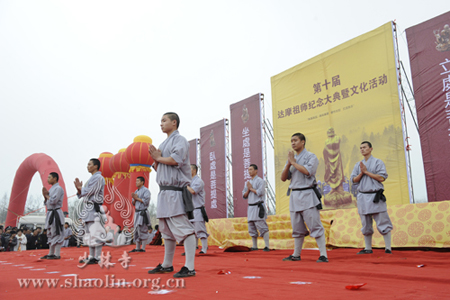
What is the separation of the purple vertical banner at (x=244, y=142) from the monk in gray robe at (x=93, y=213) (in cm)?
520

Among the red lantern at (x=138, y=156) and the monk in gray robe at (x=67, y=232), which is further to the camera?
the red lantern at (x=138, y=156)

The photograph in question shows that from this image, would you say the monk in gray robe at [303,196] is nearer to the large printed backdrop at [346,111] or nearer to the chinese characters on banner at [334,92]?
the large printed backdrop at [346,111]

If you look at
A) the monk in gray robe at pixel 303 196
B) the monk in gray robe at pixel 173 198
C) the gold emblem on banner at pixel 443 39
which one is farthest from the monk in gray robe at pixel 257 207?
the gold emblem on banner at pixel 443 39

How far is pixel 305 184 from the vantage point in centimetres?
391

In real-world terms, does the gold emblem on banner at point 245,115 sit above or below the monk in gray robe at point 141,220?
above

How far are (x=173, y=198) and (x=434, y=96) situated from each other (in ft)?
17.9

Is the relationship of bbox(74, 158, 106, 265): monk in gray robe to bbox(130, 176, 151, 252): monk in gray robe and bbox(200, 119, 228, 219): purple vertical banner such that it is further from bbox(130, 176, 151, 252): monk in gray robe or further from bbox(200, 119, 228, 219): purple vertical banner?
bbox(200, 119, 228, 219): purple vertical banner

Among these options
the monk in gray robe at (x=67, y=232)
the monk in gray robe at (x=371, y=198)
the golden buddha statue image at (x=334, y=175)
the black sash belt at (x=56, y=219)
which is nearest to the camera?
the monk in gray robe at (x=371, y=198)

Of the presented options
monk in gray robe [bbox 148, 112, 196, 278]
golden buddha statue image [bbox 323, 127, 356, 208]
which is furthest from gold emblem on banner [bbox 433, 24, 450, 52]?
monk in gray robe [bbox 148, 112, 196, 278]

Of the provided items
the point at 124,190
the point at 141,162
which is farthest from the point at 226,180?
the point at 124,190

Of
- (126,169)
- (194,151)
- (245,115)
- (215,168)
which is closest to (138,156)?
A: (126,169)

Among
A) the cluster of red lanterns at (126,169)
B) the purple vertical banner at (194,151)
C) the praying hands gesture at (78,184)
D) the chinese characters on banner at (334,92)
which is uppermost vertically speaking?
the chinese characters on banner at (334,92)

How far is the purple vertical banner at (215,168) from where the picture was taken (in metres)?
10.5

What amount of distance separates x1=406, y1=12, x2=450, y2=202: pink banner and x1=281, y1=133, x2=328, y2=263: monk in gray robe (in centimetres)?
331
